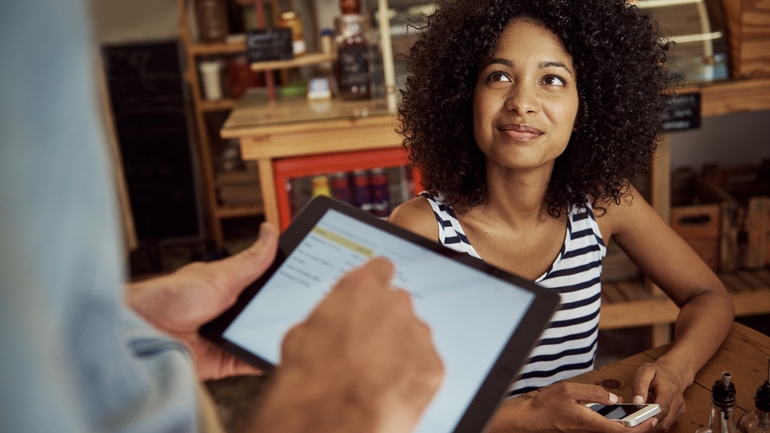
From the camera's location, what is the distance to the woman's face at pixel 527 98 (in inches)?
56.6

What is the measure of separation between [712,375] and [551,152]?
A: 0.51 meters

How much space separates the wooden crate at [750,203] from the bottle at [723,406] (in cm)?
177

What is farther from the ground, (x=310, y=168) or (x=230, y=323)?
(x=230, y=323)

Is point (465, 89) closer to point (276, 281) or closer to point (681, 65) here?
point (276, 281)

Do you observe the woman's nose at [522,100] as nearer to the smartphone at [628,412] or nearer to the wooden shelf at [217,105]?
the smartphone at [628,412]

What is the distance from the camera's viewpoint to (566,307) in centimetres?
156

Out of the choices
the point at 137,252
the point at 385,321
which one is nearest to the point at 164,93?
the point at 137,252

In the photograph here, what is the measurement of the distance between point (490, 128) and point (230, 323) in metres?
0.84

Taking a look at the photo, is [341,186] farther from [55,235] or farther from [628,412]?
[55,235]

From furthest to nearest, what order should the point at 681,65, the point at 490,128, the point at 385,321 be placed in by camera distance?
1. the point at 681,65
2. the point at 490,128
3. the point at 385,321

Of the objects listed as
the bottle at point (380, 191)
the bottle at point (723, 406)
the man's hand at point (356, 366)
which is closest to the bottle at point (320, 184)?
the bottle at point (380, 191)

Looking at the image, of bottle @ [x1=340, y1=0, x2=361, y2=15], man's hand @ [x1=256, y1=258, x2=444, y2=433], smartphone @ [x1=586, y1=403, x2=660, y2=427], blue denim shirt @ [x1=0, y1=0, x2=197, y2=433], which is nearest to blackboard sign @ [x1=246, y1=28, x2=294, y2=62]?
bottle @ [x1=340, y1=0, x2=361, y2=15]

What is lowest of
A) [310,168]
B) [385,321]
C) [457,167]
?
[310,168]

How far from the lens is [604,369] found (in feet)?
4.34
